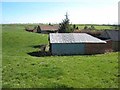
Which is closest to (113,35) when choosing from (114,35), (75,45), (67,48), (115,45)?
(114,35)

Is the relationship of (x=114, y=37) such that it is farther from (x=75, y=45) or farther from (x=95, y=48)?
(x=75, y=45)

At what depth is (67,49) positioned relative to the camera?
144 ft

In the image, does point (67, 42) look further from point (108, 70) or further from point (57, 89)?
point (57, 89)

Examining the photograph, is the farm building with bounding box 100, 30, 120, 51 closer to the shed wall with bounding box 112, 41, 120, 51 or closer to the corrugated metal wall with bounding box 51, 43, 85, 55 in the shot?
the shed wall with bounding box 112, 41, 120, 51

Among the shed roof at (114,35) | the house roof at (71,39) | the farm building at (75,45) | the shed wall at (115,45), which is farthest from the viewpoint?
the shed roof at (114,35)

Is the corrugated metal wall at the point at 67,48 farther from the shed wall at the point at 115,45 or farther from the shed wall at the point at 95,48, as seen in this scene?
the shed wall at the point at 115,45

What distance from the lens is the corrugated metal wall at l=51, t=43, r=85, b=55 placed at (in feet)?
142

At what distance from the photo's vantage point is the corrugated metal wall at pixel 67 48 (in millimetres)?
43287

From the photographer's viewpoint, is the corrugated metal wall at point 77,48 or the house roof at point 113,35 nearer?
the corrugated metal wall at point 77,48

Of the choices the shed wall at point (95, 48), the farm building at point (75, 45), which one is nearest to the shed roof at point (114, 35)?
the farm building at point (75, 45)

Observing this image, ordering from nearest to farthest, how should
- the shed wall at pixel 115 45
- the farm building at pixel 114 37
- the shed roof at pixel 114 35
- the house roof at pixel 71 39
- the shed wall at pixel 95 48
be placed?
the house roof at pixel 71 39, the shed wall at pixel 95 48, the shed wall at pixel 115 45, the farm building at pixel 114 37, the shed roof at pixel 114 35

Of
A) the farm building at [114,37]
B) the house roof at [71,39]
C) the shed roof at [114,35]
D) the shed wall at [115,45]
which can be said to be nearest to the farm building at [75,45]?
the house roof at [71,39]

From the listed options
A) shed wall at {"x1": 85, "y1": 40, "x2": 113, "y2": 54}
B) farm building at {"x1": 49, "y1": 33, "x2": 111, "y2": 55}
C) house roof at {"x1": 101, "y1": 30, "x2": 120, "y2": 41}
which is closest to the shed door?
farm building at {"x1": 49, "y1": 33, "x2": 111, "y2": 55}

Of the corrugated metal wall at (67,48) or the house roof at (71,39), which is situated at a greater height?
the house roof at (71,39)
